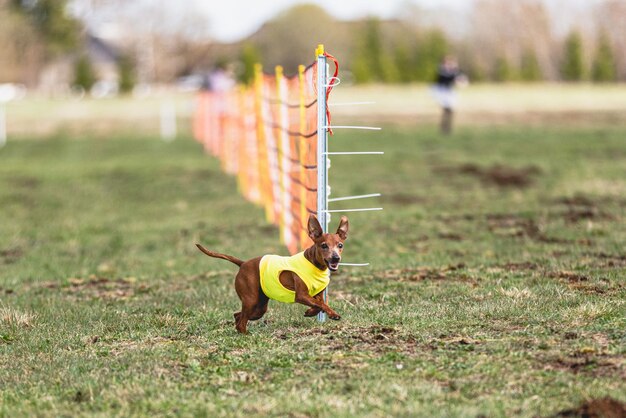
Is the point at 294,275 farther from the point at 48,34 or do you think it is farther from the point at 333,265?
the point at 48,34

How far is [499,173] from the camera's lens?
1972 cm

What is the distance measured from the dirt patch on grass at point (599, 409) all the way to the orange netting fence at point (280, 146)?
312 centimetres

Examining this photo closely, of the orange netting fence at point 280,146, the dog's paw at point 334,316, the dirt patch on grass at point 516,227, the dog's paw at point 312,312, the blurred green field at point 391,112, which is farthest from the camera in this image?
the blurred green field at point 391,112

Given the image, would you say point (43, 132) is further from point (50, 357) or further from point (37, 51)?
point (37, 51)

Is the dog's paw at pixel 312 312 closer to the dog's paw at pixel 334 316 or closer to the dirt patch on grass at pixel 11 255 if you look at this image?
the dog's paw at pixel 334 316

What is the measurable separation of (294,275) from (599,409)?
93.3 inches

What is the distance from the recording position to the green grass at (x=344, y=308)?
5777mm

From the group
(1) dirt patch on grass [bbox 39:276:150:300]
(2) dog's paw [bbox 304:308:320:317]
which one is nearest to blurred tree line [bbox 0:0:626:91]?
(1) dirt patch on grass [bbox 39:276:150:300]

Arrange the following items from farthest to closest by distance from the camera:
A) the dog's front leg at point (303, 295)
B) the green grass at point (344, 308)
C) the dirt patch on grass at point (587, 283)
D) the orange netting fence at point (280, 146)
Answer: the orange netting fence at point (280, 146) < the dirt patch on grass at point (587, 283) < the dog's front leg at point (303, 295) < the green grass at point (344, 308)

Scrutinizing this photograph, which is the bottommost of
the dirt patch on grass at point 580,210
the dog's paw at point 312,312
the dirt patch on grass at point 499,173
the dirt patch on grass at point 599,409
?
the dirt patch on grass at point 499,173

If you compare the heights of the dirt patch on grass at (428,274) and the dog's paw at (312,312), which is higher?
the dog's paw at (312,312)

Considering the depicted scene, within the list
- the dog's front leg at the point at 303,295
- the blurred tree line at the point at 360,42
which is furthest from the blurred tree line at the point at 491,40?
the dog's front leg at the point at 303,295

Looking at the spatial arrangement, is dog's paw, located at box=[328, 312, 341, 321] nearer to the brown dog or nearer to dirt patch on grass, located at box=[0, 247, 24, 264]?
the brown dog

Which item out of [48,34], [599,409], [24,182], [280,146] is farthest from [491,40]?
[599,409]
